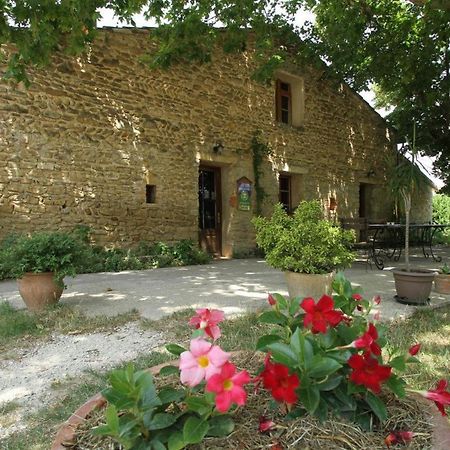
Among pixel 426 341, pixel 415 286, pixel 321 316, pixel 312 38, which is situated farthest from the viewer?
pixel 312 38

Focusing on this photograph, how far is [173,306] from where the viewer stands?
3826 millimetres

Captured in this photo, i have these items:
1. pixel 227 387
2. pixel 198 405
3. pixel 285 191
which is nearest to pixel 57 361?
pixel 198 405

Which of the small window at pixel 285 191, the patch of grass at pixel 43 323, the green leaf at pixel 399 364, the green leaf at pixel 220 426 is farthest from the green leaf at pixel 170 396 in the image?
the small window at pixel 285 191

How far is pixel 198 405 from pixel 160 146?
695 centimetres

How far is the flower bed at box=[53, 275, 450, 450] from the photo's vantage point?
852mm

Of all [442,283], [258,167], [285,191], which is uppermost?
[258,167]

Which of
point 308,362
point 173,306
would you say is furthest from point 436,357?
point 173,306

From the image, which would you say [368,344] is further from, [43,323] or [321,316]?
[43,323]

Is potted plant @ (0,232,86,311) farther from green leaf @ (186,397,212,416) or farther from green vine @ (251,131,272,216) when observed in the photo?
green vine @ (251,131,272,216)

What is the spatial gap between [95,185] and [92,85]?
1779 mm

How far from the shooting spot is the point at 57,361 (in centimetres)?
258

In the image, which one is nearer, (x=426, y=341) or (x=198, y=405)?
(x=198, y=405)

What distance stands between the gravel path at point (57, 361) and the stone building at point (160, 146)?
146 inches

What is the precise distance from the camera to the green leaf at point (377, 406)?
967 millimetres
